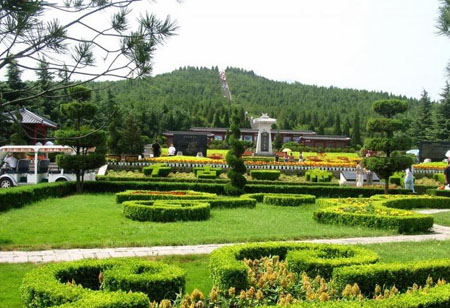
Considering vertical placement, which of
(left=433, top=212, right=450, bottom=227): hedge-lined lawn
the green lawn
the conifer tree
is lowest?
(left=433, top=212, right=450, bottom=227): hedge-lined lawn

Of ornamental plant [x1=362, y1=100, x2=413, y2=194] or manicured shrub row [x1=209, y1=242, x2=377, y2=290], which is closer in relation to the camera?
manicured shrub row [x1=209, y1=242, x2=377, y2=290]

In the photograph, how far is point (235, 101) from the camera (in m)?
111

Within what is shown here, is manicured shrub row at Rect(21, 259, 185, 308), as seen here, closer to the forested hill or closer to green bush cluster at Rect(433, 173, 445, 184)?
green bush cluster at Rect(433, 173, 445, 184)

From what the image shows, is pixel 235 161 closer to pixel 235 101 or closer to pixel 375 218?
pixel 375 218

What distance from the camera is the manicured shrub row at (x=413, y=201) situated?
15.2m

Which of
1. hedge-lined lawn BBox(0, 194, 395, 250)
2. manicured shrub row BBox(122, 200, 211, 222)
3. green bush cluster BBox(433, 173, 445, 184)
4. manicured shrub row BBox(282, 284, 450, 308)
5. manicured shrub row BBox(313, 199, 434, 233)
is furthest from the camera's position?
green bush cluster BBox(433, 173, 445, 184)

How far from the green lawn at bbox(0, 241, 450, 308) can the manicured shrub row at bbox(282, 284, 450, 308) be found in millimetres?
1983

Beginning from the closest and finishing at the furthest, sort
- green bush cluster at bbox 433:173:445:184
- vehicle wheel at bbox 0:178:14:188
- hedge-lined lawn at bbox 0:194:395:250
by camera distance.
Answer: hedge-lined lawn at bbox 0:194:395:250, vehicle wheel at bbox 0:178:14:188, green bush cluster at bbox 433:173:445:184

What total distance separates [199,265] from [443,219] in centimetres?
869

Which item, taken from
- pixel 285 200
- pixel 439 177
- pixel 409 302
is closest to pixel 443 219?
pixel 285 200

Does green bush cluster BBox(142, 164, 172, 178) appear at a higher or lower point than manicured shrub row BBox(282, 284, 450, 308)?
higher

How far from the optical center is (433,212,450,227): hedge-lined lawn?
12870 mm

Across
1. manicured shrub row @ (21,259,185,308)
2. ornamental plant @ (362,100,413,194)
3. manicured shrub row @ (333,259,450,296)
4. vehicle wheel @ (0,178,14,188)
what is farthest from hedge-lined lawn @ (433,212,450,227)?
vehicle wheel @ (0,178,14,188)

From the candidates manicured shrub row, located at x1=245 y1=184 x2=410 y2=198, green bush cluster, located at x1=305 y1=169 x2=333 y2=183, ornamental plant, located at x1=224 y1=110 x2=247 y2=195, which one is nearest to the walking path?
ornamental plant, located at x1=224 y1=110 x2=247 y2=195
